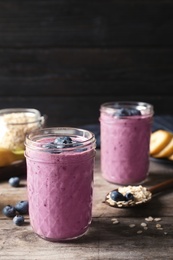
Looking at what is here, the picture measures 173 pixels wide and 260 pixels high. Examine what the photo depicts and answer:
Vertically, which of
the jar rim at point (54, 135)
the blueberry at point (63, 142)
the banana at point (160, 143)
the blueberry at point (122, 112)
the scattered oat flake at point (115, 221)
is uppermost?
the blueberry at point (63, 142)

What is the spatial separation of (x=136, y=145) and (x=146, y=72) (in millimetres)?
1592

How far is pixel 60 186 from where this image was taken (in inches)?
39.4

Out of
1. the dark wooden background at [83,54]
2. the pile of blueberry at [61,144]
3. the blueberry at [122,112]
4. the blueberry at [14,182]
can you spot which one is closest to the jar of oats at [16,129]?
the blueberry at [14,182]

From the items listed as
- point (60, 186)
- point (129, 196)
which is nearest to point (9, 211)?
point (60, 186)

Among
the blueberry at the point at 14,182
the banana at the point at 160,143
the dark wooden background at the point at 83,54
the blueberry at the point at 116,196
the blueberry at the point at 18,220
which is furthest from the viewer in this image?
the dark wooden background at the point at 83,54

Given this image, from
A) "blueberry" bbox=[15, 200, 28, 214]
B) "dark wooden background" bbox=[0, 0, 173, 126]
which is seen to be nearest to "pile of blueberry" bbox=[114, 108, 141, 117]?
"blueberry" bbox=[15, 200, 28, 214]

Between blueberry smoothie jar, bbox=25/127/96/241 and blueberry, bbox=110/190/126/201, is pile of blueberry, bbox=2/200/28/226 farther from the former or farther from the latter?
blueberry, bbox=110/190/126/201

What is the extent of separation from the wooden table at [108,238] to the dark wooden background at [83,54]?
5.71 ft

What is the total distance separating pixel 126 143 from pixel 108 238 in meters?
0.43

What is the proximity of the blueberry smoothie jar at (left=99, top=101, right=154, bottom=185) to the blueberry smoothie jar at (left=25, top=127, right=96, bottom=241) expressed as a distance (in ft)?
1.13

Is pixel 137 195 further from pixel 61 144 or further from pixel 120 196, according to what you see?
pixel 61 144

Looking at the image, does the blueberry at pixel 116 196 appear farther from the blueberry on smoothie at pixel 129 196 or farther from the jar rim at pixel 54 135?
the jar rim at pixel 54 135

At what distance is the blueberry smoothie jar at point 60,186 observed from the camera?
100 centimetres

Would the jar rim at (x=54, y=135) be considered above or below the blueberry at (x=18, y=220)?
above
